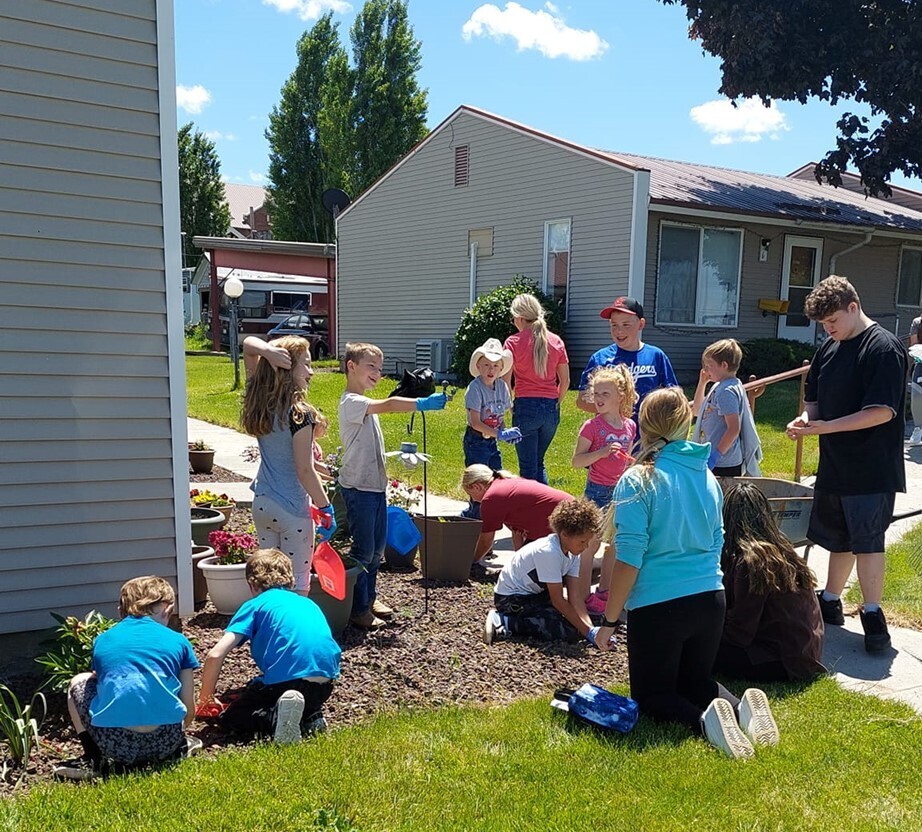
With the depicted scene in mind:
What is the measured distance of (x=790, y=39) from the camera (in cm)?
1641

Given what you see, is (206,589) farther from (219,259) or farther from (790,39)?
(219,259)

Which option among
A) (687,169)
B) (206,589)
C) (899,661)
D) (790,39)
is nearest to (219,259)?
(687,169)

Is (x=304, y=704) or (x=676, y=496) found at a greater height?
(x=676, y=496)

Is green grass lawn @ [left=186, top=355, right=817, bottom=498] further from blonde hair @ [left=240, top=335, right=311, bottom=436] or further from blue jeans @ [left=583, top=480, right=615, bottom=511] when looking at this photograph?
blonde hair @ [left=240, top=335, right=311, bottom=436]

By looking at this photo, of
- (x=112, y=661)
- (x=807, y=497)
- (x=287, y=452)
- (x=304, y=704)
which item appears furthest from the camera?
(x=807, y=497)

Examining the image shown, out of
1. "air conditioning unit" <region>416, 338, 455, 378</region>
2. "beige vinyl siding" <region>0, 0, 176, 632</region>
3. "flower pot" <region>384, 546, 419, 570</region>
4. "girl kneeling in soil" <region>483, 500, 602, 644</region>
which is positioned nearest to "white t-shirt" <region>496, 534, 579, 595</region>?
"girl kneeling in soil" <region>483, 500, 602, 644</region>

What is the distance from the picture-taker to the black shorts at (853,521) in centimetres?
439

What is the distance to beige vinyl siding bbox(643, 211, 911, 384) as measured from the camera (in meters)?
15.2

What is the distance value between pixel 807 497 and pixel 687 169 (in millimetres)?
15205

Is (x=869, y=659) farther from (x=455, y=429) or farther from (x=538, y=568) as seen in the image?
(x=455, y=429)

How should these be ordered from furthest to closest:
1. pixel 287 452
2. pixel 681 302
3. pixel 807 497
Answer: pixel 681 302
pixel 807 497
pixel 287 452

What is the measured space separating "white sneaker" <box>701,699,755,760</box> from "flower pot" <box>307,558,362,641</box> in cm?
187

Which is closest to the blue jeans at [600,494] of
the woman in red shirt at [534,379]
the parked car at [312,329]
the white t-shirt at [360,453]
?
the woman in red shirt at [534,379]

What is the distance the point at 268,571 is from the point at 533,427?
9.91ft
